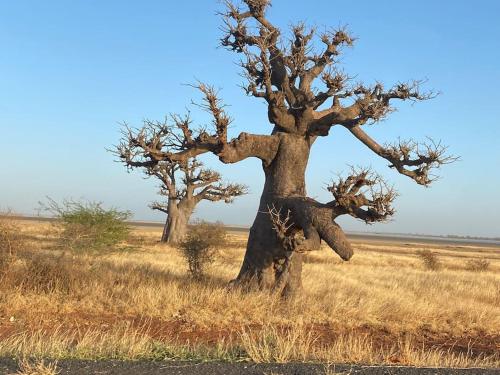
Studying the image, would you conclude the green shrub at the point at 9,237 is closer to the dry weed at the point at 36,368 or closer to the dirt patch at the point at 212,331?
the dirt patch at the point at 212,331

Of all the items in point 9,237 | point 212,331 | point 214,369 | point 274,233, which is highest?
point 274,233

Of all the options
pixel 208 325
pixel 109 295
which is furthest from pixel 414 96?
pixel 109 295

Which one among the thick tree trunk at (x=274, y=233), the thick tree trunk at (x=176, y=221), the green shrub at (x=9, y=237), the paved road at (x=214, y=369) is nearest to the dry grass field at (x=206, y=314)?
the green shrub at (x=9, y=237)

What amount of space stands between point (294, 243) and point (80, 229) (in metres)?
6.25

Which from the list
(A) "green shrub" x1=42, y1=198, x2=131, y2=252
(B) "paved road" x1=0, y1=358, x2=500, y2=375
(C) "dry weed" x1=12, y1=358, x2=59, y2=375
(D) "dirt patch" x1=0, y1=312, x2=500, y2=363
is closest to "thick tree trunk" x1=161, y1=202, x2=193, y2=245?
(A) "green shrub" x1=42, y1=198, x2=131, y2=252

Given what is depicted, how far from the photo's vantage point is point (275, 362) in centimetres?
618

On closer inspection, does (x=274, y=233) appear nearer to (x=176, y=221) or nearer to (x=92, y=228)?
(x=92, y=228)

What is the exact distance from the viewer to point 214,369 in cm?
567

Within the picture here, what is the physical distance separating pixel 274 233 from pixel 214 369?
768 centimetres

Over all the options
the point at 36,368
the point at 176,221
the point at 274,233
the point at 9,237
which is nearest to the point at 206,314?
the point at 274,233

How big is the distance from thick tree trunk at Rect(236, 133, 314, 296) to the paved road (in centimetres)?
714

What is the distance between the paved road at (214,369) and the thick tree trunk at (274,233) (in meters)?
7.14

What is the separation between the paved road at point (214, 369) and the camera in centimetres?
541

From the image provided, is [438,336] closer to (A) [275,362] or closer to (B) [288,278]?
(B) [288,278]
